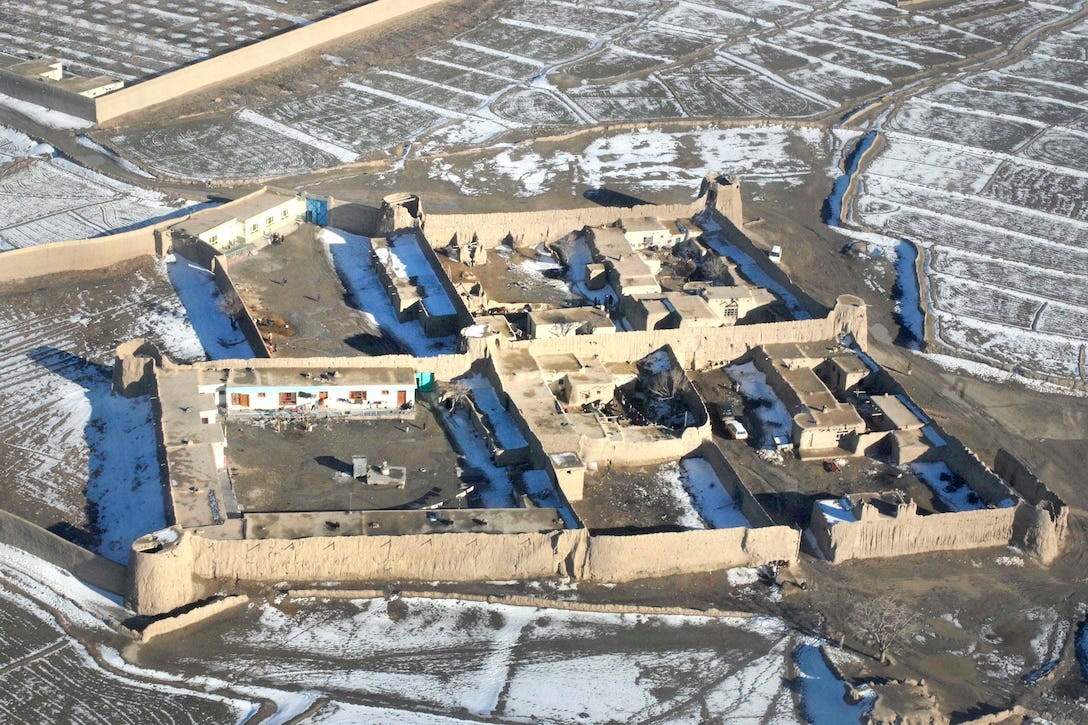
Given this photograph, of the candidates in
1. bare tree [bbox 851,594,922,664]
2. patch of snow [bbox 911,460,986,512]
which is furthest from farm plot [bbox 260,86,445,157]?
A: bare tree [bbox 851,594,922,664]

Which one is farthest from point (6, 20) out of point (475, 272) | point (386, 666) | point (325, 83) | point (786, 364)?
point (386, 666)

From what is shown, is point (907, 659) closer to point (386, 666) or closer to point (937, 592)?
point (937, 592)

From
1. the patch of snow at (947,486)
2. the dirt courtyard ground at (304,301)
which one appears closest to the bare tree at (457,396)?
the dirt courtyard ground at (304,301)

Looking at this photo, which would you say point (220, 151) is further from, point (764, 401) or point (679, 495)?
point (679, 495)

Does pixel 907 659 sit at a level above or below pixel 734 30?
below

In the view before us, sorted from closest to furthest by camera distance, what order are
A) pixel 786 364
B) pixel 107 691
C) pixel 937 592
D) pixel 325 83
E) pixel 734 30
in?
pixel 107 691
pixel 937 592
pixel 786 364
pixel 325 83
pixel 734 30

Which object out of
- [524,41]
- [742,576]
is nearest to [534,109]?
[524,41]

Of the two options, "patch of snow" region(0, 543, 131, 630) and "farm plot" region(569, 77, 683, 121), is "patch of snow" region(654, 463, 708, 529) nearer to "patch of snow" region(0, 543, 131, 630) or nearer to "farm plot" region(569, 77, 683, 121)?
"patch of snow" region(0, 543, 131, 630)
